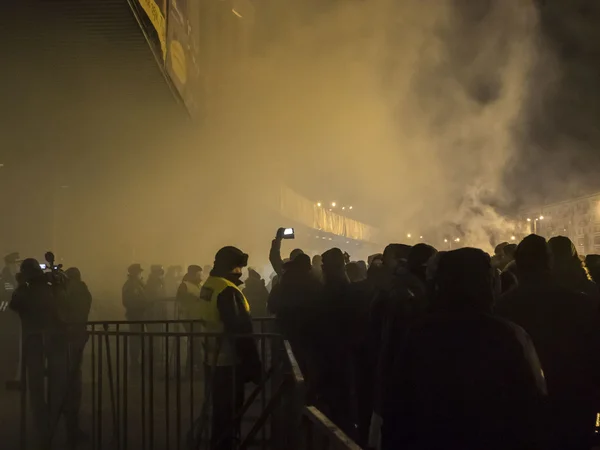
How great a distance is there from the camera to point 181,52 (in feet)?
35.7

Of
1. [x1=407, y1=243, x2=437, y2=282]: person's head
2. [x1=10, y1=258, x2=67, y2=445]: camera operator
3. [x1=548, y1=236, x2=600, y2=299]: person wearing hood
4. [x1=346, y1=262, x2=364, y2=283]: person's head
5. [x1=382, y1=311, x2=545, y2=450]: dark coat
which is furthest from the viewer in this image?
[x1=346, y1=262, x2=364, y2=283]: person's head

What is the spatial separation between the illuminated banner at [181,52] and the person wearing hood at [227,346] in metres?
6.64

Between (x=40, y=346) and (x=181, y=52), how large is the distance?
24.0ft

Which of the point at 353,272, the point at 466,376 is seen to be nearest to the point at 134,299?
the point at 353,272

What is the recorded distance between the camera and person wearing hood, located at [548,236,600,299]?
3365 mm

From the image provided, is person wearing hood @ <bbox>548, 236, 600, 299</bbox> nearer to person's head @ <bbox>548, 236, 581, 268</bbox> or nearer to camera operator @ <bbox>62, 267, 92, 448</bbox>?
person's head @ <bbox>548, 236, 581, 268</bbox>

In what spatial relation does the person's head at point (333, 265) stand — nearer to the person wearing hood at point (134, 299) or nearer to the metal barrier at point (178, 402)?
the metal barrier at point (178, 402)

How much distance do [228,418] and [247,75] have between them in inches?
713

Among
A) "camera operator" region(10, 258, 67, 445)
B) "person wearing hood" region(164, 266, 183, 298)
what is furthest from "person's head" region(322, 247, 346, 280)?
"person wearing hood" region(164, 266, 183, 298)

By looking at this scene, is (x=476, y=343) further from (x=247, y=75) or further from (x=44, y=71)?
(x=247, y=75)

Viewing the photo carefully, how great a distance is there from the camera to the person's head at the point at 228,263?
3963 mm

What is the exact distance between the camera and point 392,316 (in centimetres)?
305

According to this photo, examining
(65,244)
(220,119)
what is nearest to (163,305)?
(65,244)

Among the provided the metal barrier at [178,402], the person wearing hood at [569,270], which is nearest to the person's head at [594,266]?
the person wearing hood at [569,270]
